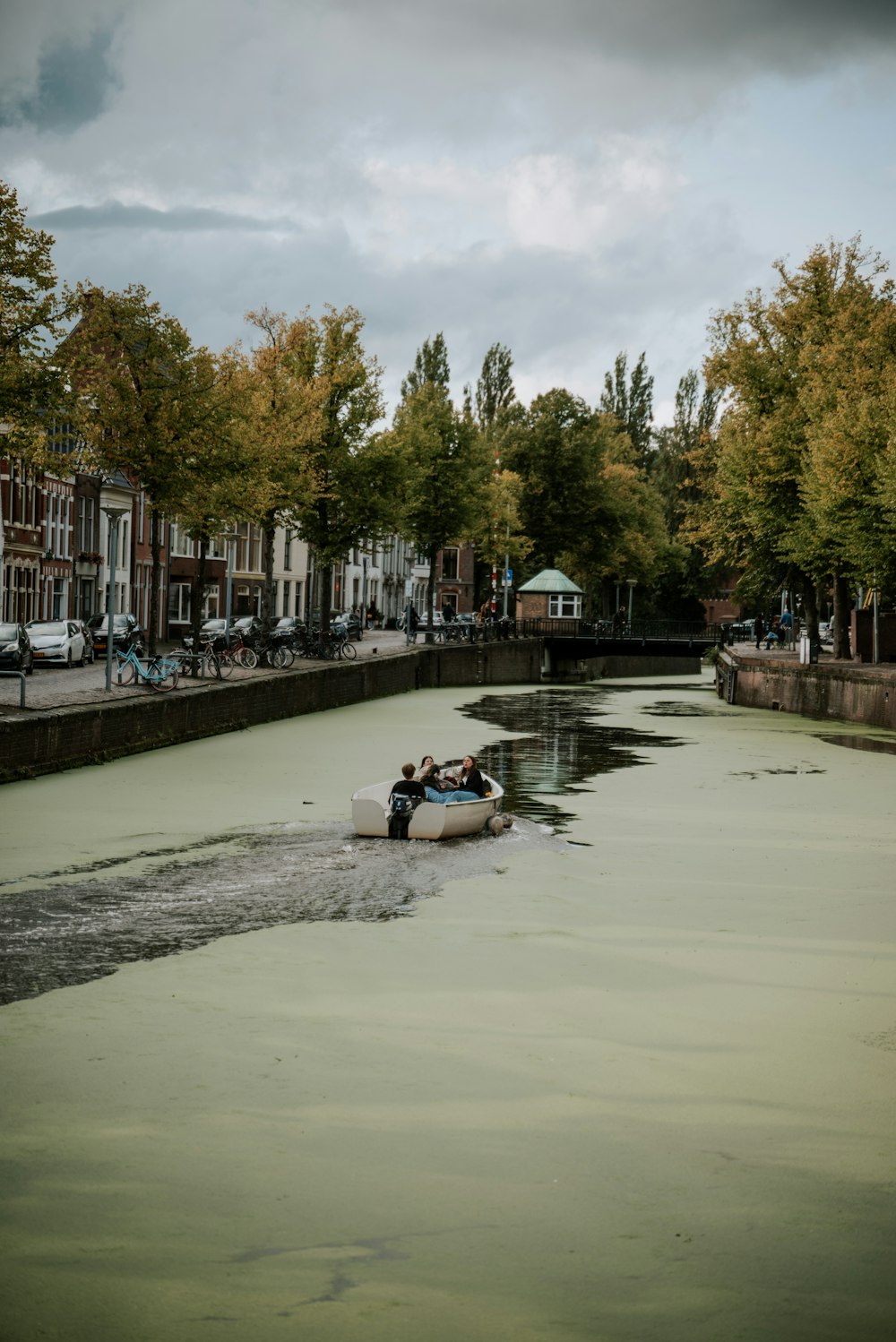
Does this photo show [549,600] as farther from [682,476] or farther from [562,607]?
[682,476]

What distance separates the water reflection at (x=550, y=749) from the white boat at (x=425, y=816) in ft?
6.51

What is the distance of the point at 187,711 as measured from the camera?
3328cm

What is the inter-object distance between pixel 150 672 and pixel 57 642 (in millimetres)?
10564

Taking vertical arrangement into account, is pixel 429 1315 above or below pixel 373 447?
below

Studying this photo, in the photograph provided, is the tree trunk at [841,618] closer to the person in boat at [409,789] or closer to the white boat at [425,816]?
the white boat at [425,816]

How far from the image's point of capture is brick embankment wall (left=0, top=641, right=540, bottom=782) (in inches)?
1019

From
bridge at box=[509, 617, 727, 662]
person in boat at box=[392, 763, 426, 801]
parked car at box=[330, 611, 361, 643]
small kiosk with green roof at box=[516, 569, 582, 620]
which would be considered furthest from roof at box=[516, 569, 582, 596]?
person in boat at box=[392, 763, 426, 801]

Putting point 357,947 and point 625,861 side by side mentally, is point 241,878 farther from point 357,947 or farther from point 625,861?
point 625,861

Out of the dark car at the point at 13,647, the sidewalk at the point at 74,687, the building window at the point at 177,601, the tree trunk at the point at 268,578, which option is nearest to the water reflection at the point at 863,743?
the sidewalk at the point at 74,687

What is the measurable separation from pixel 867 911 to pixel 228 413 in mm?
23239

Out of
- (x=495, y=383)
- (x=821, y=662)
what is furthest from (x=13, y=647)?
(x=495, y=383)

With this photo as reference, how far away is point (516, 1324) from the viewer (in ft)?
23.5

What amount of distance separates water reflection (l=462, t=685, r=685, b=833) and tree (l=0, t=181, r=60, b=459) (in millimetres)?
9434

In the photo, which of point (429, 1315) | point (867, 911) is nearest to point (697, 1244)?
point (429, 1315)
